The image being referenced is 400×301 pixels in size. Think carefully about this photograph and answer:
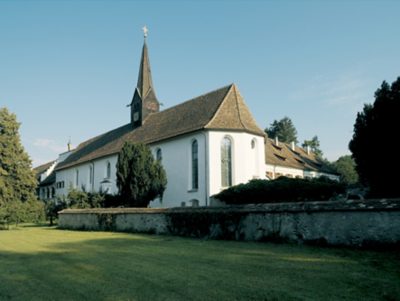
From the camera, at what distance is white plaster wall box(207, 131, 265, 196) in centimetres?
2903

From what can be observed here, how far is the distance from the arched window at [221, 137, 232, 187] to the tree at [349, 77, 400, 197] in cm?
1050

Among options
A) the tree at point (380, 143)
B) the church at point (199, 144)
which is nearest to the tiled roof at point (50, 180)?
the church at point (199, 144)

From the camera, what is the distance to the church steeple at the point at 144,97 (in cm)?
4209

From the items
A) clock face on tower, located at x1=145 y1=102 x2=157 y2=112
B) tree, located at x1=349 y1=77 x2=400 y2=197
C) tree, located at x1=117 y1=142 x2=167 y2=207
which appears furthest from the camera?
clock face on tower, located at x1=145 y1=102 x2=157 y2=112

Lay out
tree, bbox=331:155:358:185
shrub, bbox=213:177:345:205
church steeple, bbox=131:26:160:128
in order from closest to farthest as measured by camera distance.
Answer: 1. shrub, bbox=213:177:345:205
2. church steeple, bbox=131:26:160:128
3. tree, bbox=331:155:358:185

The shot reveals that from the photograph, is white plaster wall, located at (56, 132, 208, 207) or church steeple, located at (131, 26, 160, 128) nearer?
white plaster wall, located at (56, 132, 208, 207)

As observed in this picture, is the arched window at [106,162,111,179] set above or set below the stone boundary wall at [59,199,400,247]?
above

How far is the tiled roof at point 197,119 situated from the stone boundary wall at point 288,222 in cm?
1176

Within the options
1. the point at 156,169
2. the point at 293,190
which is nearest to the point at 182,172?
the point at 156,169

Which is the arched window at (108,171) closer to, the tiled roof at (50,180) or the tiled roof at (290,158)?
the tiled roof at (290,158)

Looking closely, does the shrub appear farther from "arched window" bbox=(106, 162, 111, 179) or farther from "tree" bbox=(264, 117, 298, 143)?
"tree" bbox=(264, 117, 298, 143)

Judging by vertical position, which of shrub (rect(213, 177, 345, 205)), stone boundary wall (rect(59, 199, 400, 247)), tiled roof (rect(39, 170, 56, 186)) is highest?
tiled roof (rect(39, 170, 56, 186))

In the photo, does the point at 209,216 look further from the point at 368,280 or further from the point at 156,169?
the point at 156,169

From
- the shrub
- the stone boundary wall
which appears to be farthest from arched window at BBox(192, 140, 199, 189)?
the stone boundary wall
